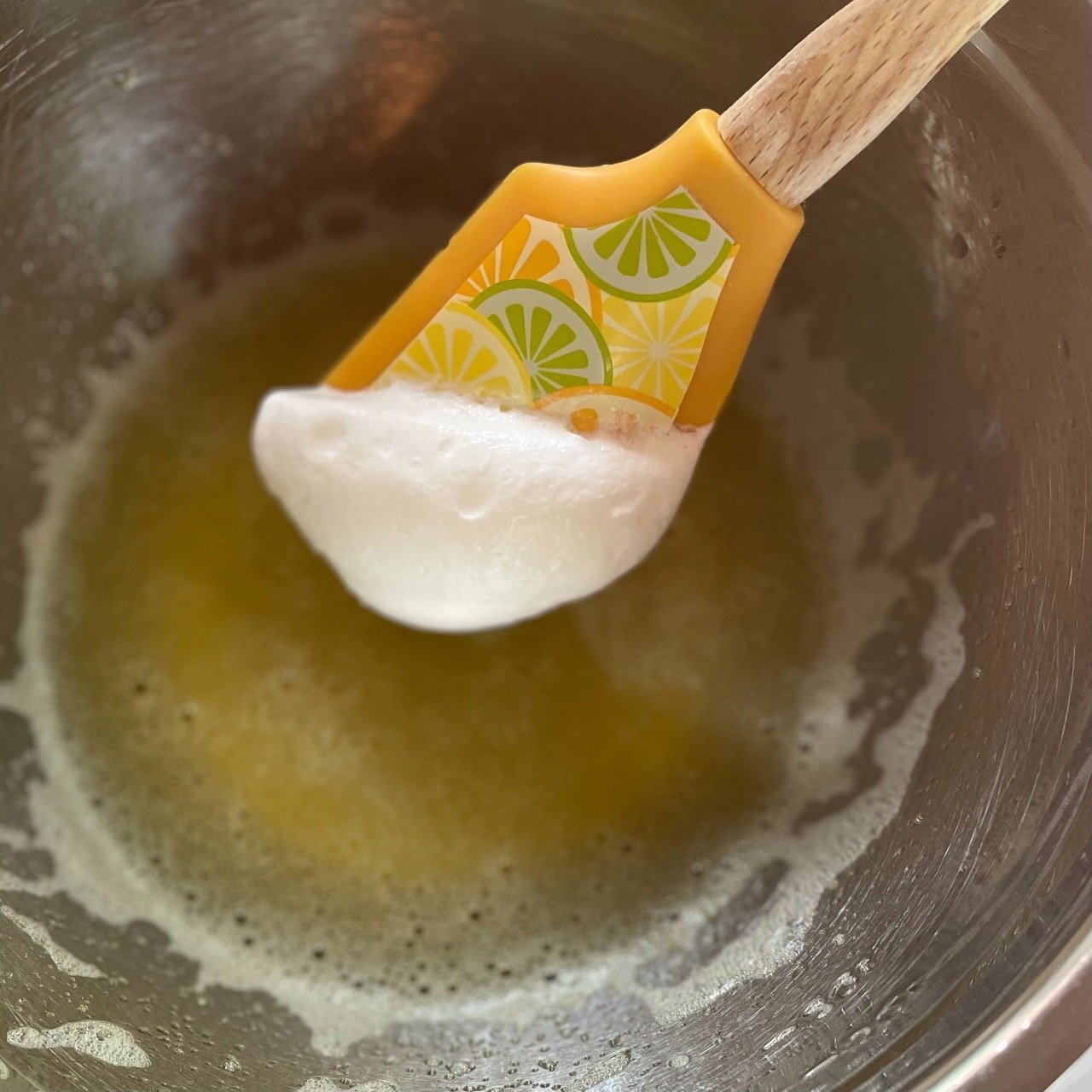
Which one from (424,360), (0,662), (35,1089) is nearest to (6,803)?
(0,662)

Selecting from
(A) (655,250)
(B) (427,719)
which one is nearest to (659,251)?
(A) (655,250)

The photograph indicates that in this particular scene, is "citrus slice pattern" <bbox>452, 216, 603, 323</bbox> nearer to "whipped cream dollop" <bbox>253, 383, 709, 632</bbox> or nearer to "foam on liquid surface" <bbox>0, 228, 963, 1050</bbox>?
"whipped cream dollop" <bbox>253, 383, 709, 632</bbox>

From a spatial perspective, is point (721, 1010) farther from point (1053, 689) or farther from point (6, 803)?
point (6, 803)

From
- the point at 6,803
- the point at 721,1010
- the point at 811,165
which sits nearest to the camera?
the point at 811,165

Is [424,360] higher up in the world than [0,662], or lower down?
higher up

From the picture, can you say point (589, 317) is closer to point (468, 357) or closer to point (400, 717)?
point (468, 357)

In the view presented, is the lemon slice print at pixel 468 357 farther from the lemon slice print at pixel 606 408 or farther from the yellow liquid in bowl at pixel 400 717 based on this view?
the yellow liquid in bowl at pixel 400 717
